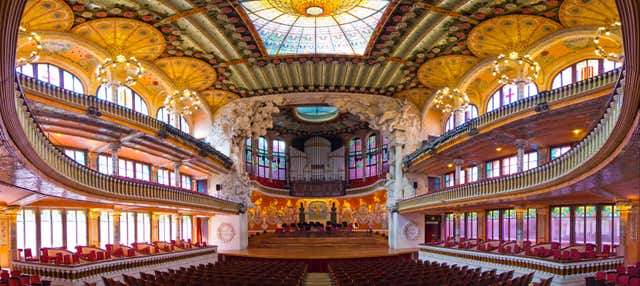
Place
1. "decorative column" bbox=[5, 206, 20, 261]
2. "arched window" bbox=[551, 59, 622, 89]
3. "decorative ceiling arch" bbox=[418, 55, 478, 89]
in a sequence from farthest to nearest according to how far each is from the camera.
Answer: "decorative ceiling arch" bbox=[418, 55, 478, 89] < "arched window" bbox=[551, 59, 622, 89] < "decorative column" bbox=[5, 206, 20, 261]

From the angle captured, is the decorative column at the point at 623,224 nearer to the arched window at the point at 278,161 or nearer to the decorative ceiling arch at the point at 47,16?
the decorative ceiling arch at the point at 47,16

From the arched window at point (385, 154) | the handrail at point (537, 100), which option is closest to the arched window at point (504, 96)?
the handrail at point (537, 100)

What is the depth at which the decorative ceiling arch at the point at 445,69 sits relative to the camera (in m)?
29.1

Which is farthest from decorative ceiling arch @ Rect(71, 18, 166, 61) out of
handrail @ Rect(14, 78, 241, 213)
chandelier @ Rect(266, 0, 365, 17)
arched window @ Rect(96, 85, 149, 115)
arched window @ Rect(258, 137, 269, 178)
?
arched window @ Rect(258, 137, 269, 178)

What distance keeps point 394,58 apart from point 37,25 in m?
17.8

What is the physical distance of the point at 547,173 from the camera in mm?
17016

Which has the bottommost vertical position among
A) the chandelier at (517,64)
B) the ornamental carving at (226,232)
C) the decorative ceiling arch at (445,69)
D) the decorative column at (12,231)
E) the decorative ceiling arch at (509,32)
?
the ornamental carving at (226,232)

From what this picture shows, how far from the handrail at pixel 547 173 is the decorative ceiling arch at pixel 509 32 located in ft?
23.1

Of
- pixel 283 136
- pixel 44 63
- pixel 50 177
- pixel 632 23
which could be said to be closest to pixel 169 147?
pixel 44 63

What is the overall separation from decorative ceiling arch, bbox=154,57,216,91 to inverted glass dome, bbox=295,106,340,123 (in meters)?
13.1

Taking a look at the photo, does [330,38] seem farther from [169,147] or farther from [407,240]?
[407,240]

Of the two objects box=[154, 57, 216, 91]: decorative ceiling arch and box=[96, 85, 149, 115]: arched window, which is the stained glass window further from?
box=[96, 85, 149, 115]: arched window

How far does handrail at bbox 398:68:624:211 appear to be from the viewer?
34.2 feet

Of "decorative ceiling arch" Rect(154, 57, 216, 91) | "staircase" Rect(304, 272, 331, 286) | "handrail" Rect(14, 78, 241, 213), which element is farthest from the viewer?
"decorative ceiling arch" Rect(154, 57, 216, 91)
